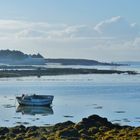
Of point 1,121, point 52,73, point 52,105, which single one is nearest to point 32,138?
point 1,121

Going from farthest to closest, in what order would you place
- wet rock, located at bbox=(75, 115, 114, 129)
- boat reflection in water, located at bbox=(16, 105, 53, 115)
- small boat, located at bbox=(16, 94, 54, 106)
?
small boat, located at bbox=(16, 94, 54, 106), boat reflection in water, located at bbox=(16, 105, 53, 115), wet rock, located at bbox=(75, 115, 114, 129)

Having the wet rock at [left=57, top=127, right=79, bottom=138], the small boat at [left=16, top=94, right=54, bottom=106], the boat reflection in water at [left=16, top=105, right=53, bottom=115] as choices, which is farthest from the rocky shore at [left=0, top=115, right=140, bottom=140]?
the small boat at [left=16, top=94, right=54, bottom=106]

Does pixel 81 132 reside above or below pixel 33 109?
above

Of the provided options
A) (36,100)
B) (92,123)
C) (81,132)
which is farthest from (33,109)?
(81,132)

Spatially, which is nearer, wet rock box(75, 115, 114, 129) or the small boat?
wet rock box(75, 115, 114, 129)

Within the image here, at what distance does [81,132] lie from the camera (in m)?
25.2

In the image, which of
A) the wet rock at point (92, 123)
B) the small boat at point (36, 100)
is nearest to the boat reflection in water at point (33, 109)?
the small boat at point (36, 100)

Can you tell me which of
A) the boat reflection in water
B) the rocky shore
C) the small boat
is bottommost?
the boat reflection in water

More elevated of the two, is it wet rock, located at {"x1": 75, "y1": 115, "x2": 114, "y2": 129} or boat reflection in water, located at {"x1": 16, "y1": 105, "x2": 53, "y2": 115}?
wet rock, located at {"x1": 75, "y1": 115, "x2": 114, "y2": 129}

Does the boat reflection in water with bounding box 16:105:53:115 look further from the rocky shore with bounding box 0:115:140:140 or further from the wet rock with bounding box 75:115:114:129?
the rocky shore with bounding box 0:115:140:140

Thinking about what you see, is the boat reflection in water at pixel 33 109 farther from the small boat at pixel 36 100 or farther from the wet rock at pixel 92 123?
the wet rock at pixel 92 123

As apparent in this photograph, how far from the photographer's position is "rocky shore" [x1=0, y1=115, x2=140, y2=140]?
23906 mm

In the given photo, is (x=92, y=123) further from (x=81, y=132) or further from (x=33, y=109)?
(x=33, y=109)

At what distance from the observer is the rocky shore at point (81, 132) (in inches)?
941
